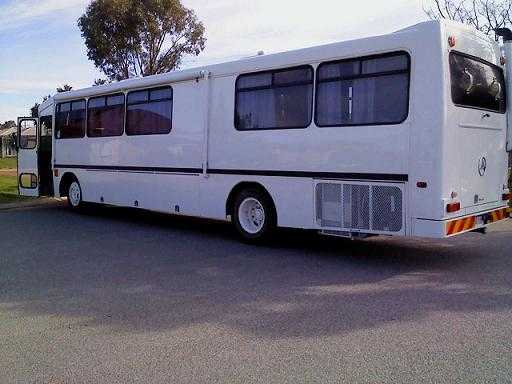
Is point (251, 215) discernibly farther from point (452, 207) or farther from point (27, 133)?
point (27, 133)

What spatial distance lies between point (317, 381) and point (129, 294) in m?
3.11

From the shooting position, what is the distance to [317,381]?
4.11 m

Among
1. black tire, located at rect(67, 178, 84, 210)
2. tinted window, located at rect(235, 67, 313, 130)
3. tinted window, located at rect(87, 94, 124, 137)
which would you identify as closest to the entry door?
black tire, located at rect(67, 178, 84, 210)

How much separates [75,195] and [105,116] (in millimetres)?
2575

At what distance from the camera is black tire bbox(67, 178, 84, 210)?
14.2m

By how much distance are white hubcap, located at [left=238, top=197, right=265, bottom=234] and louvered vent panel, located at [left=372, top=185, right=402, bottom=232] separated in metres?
2.26

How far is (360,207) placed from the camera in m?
7.96

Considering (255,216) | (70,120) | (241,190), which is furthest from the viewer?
(70,120)

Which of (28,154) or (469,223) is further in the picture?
(28,154)

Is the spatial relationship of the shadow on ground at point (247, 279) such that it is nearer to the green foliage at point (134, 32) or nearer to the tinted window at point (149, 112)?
the tinted window at point (149, 112)

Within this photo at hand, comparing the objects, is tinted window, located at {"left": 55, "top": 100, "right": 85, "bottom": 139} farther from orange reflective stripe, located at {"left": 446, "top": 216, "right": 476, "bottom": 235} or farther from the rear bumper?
orange reflective stripe, located at {"left": 446, "top": 216, "right": 476, "bottom": 235}

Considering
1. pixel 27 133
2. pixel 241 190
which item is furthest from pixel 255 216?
pixel 27 133

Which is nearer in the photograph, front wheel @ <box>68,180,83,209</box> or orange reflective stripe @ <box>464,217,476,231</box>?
orange reflective stripe @ <box>464,217,476,231</box>

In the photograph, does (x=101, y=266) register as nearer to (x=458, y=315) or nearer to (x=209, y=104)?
(x=209, y=104)
